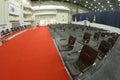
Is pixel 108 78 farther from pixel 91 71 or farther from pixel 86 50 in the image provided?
pixel 86 50

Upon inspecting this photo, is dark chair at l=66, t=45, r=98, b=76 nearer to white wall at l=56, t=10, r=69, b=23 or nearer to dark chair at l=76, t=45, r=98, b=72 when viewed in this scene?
dark chair at l=76, t=45, r=98, b=72

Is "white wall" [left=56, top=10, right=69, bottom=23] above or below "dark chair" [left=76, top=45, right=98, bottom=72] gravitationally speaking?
above

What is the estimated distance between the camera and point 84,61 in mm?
2904

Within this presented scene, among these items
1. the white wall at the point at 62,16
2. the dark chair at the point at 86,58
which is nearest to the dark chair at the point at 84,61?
the dark chair at the point at 86,58

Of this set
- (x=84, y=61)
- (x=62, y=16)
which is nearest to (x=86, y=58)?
(x=84, y=61)

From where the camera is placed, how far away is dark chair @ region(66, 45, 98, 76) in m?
2.54

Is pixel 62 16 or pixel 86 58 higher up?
pixel 62 16

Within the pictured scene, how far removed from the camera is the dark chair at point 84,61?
2535 millimetres

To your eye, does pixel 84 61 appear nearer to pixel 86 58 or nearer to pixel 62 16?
pixel 86 58

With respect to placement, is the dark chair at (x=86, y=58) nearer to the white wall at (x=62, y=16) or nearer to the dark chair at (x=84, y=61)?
the dark chair at (x=84, y=61)

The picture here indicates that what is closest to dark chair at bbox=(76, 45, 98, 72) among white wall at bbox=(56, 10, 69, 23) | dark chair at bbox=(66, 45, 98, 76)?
dark chair at bbox=(66, 45, 98, 76)

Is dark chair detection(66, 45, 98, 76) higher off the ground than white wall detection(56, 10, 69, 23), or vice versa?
white wall detection(56, 10, 69, 23)

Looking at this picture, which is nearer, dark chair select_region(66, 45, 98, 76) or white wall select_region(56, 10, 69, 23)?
dark chair select_region(66, 45, 98, 76)

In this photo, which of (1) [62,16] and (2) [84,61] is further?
(1) [62,16]
